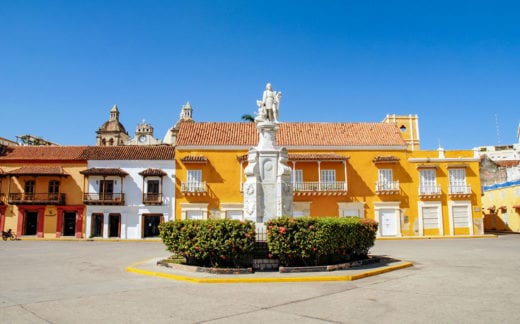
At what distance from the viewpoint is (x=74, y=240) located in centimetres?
2778

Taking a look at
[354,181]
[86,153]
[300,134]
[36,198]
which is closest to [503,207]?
[354,181]

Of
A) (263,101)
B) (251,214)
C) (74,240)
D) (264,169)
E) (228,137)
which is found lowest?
(74,240)

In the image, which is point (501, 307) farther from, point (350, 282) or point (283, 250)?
point (283, 250)

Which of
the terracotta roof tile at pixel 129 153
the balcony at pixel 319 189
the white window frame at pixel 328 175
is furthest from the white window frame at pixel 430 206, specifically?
the terracotta roof tile at pixel 129 153

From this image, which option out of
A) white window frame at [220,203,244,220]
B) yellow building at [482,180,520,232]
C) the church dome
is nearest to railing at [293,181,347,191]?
white window frame at [220,203,244,220]

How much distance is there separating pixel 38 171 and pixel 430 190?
29158mm

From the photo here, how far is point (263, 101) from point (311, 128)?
1876 centimetres

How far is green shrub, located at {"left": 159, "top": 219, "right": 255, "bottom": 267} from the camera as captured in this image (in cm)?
979

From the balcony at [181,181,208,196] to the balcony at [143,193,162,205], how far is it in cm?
184

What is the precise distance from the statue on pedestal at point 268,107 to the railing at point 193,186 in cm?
1634

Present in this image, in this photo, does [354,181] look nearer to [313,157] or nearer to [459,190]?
[313,157]

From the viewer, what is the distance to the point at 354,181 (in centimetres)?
2988

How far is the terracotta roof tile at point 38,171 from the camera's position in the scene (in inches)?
1147

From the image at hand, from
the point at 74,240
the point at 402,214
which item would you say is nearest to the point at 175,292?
Answer: the point at 74,240
